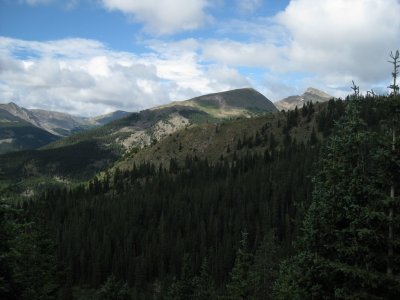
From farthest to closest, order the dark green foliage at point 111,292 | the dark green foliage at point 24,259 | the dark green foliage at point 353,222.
Answer: the dark green foliage at point 111,292
the dark green foliage at point 24,259
the dark green foliage at point 353,222

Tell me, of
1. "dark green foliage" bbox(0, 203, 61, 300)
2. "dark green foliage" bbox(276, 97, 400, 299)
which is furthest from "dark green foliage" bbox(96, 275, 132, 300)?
"dark green foliage" bbox(276, 97, 400, 299)

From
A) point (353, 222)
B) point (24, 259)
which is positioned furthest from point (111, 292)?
point (353, 222)

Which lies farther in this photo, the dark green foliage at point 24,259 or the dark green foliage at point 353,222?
the dark green foliage at point 24,259

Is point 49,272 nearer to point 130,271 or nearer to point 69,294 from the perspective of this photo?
point 69,294

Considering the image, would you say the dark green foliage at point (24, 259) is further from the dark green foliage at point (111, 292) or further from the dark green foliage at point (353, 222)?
the dark green foliage at point (353, 222)

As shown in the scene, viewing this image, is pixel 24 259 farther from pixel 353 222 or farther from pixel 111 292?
pixel 353 222

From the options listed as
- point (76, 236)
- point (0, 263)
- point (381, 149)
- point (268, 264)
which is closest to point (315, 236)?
point (381, 149)

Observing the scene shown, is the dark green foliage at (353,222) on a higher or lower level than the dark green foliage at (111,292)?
higher

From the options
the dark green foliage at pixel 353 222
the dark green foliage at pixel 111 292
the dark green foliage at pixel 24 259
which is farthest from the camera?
the dark green foliage at pixel 111 292

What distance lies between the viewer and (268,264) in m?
74.5

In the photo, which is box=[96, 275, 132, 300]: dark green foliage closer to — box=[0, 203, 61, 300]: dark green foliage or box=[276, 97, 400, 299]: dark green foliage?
box=[0, 203, 61, 300]: dark green foliage

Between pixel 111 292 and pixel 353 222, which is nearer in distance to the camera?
pixel 353 222

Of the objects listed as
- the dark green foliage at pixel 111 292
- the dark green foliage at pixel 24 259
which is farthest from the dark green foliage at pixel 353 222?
the dark green foliage at pixel 111 292

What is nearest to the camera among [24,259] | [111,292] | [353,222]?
[353,222]
